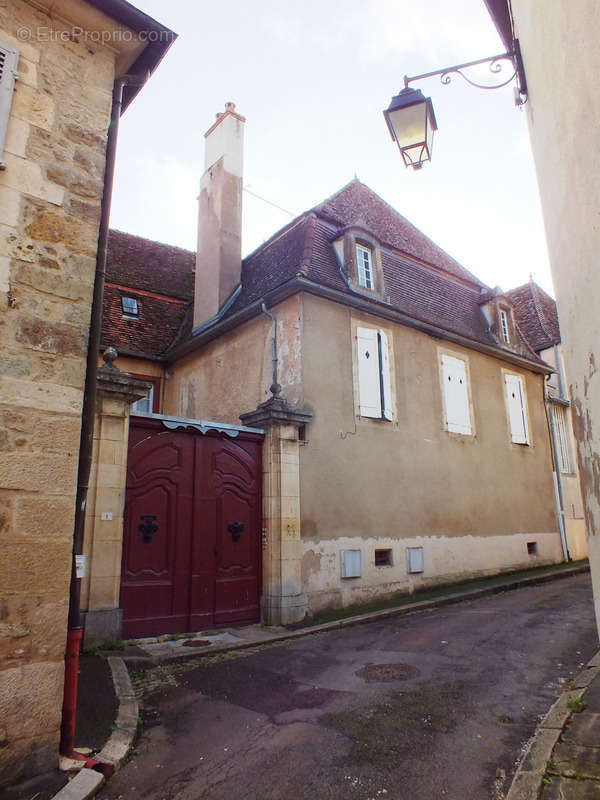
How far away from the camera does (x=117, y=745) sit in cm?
375

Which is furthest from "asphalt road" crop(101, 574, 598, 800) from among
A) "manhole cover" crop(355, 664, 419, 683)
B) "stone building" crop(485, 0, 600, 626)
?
"stone building" crop(485, 0, 600, 626)

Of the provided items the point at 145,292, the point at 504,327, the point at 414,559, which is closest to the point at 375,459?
the point at 414,559

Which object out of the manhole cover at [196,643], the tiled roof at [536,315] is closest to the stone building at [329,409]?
the manhole cover at [196,643]

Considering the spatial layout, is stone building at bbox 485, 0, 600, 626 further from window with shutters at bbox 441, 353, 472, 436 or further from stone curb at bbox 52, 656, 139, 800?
window with shutters at bbox 441, 353, 472, 436

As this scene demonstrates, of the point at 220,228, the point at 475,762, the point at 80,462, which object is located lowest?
the point at 475,762

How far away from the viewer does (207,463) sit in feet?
26.7

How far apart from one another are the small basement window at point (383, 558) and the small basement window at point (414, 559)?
0.45 metres

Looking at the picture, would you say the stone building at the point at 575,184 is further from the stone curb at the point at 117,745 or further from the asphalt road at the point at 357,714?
the stone curb at the point at 117,745

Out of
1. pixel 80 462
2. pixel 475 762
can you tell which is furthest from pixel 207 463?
pixel 475 762

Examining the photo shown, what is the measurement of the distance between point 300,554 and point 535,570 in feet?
23.1

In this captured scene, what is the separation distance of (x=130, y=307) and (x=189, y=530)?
299 inches

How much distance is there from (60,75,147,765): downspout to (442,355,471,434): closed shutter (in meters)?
8.80

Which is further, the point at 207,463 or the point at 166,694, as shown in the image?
the point at 207,463

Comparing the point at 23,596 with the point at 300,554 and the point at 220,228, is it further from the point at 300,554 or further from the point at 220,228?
the point at 220,228
